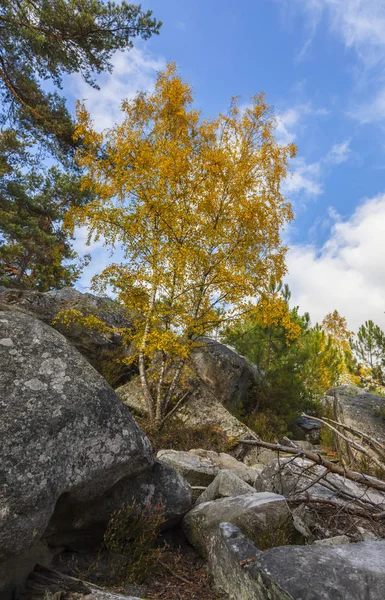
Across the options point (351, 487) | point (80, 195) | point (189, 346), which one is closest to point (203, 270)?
point (189, 346)

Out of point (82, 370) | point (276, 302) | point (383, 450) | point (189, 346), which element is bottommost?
point (383, 450)

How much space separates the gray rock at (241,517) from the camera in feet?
12.1

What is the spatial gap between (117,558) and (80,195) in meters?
15.5

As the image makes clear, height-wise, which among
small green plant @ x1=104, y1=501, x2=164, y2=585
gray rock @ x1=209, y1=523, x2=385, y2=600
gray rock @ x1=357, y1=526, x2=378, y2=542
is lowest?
small green plant @ x1=104, y1=501, x2=164, y2=585

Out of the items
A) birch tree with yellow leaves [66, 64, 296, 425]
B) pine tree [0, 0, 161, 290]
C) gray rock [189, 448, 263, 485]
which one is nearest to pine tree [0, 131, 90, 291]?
pine tree [0, 0, 161, 290]

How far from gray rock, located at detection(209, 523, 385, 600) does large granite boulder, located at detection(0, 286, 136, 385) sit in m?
8.68

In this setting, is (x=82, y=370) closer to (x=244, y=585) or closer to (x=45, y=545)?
(x=45, y=545)

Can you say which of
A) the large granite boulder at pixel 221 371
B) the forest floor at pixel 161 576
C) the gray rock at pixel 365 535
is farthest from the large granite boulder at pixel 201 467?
the large granite boulder at pixel 221 371

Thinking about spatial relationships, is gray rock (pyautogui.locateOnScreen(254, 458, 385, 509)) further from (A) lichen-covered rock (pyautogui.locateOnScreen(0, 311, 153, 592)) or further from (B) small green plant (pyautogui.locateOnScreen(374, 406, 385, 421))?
(B) small green plant (pyautogui.locateOnScreen(374, 406, 385, 421))

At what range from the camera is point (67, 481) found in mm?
2844

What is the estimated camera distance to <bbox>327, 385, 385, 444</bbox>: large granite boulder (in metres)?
10.7

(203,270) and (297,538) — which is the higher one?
(203,270)

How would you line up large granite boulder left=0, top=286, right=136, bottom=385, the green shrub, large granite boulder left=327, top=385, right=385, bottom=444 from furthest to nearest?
large granite boulder left=0, top=286, right=136, bottom=385 < large granite boulder left=327, top=385, right=385, bottom=444 < the green shrub

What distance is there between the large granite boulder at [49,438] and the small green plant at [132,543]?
0.47 feet
